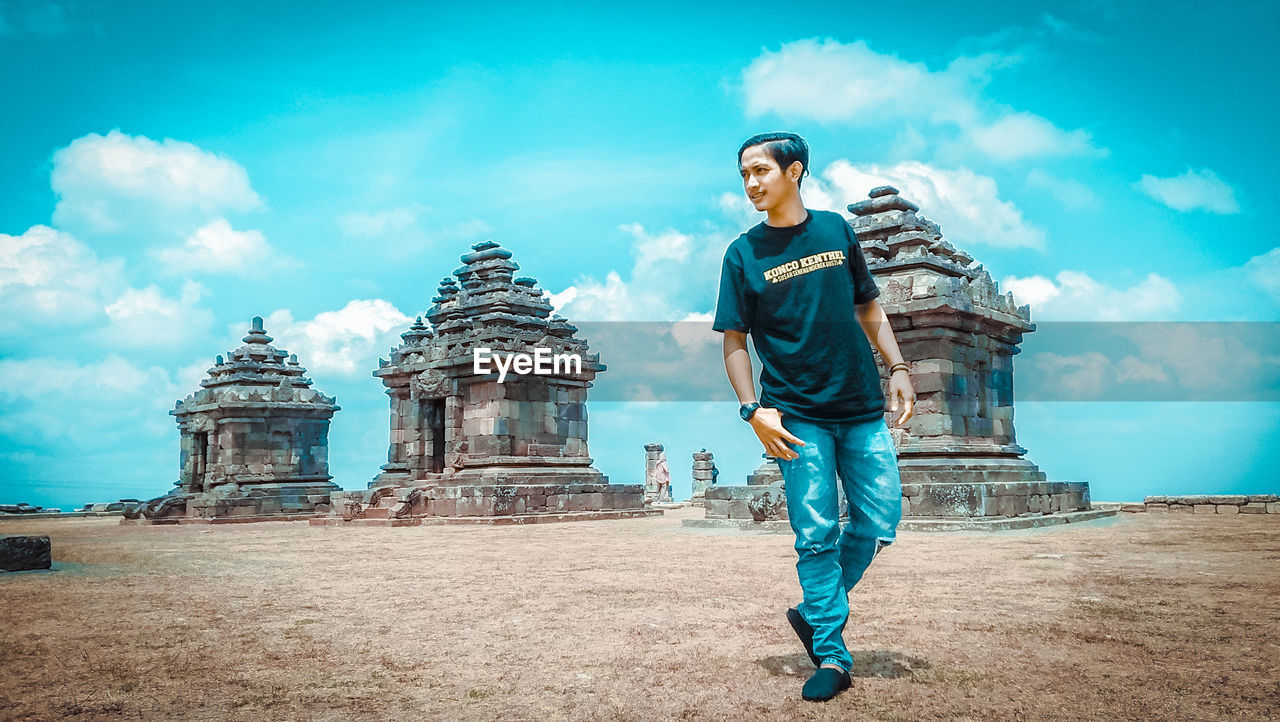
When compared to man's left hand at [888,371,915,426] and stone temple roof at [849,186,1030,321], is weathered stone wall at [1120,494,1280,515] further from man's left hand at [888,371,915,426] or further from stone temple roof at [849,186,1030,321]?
man's left hand at [888,371,915,426]

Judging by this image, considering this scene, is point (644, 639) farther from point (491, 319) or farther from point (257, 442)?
point (257, 442)

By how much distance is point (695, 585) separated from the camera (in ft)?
20.1

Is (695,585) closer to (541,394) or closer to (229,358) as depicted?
(541,394)

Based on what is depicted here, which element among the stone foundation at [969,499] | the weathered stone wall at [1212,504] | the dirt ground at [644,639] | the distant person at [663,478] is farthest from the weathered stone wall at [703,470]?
the dirt ground at [644,639]

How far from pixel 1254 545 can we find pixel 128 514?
2279 cm

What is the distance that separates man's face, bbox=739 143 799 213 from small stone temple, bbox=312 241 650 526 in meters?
13.0

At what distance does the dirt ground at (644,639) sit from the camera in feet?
10.4

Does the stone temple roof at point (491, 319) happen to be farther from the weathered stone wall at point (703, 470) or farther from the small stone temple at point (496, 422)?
the weathered stone wall at point (703, 470)

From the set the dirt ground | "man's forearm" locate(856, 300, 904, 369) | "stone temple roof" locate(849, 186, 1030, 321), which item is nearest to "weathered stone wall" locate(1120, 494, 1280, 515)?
"stone temple roof" locate(849, 186, 1030, 321)

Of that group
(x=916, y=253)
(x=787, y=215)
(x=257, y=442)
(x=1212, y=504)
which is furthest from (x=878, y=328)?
(x=257, y=442)

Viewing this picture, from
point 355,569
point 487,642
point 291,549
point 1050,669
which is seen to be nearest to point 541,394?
point 291,549

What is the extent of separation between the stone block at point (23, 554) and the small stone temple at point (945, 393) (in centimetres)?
758

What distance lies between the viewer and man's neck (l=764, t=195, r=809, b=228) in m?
3.66

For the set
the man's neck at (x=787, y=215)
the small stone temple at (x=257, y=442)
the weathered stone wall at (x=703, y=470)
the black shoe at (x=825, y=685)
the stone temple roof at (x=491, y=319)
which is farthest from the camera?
the weathered stone wall at (x=703, y=470)
